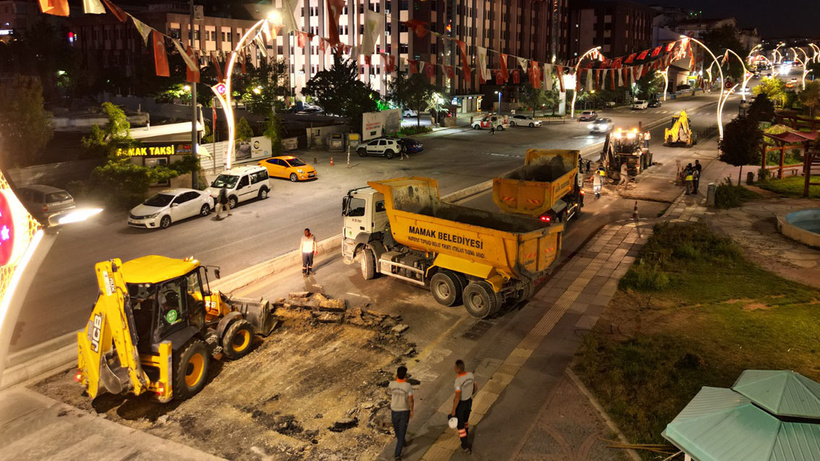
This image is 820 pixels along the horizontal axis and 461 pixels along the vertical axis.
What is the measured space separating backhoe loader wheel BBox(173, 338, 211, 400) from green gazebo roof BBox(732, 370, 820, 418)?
901cm

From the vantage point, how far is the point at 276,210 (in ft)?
91.8

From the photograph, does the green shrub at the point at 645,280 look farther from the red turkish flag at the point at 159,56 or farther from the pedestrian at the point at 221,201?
the red turkish flag at the point at 159,56

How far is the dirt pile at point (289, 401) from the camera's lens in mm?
10148

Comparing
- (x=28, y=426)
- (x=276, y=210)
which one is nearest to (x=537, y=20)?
(x=276, y=210)

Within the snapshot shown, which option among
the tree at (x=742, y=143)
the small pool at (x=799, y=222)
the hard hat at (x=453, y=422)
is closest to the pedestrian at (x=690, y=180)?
the tree at (x=742, y=143)

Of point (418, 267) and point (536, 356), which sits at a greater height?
point (418, 267)

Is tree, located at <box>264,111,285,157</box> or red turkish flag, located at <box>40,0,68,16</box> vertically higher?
red turkish flag, located at <box>40,0,68,16</box>

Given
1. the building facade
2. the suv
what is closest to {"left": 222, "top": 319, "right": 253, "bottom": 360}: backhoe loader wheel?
the suv

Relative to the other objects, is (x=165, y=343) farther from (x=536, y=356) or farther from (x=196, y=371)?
(x=536, y=356)

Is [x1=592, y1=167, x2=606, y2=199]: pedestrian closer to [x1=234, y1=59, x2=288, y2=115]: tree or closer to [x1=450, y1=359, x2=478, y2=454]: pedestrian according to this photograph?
[x1=450, y1=359, x2=478, y2=454]: pedestrian

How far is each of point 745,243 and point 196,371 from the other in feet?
63.5

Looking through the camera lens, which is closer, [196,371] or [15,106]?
[196,371]

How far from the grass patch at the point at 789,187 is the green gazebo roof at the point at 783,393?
26.4 metres

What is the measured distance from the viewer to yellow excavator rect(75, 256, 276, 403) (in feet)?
34.0
